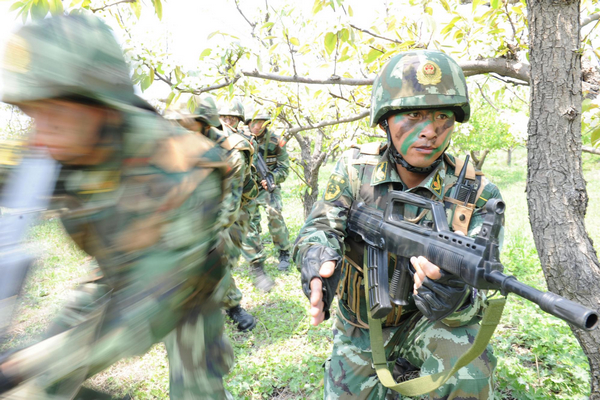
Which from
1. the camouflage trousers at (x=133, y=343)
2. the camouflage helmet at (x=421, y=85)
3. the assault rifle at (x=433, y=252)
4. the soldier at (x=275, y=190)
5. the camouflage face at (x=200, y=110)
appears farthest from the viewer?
the soldier at (x=275, y=190)

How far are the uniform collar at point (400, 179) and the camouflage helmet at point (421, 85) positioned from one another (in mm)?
272

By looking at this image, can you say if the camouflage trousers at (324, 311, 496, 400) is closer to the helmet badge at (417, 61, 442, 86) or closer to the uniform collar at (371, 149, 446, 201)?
the uniform collar at (371, 149, 446, 201)

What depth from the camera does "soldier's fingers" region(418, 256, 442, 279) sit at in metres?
1.72

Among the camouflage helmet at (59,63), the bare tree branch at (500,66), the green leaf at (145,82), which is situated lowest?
the green leaf at (145,82)


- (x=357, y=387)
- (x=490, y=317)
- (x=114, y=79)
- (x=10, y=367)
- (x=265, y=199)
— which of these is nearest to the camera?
(x=10, y=367)

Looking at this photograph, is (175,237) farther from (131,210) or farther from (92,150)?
(92,150)

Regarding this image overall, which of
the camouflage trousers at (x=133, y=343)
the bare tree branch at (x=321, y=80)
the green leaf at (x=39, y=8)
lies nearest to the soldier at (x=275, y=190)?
the bare tree branch at (x=321, y=80)

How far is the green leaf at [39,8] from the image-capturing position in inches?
59.2

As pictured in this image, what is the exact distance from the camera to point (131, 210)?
3.43ft

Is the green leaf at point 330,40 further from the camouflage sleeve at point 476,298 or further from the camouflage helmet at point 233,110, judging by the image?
the camouflage helmet at point 233,110

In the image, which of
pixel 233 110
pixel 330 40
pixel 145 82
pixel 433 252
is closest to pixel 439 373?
pixel 433 252

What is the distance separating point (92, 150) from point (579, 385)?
307cm

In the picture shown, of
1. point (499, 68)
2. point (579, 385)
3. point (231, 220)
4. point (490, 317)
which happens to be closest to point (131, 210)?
point (231, 220)

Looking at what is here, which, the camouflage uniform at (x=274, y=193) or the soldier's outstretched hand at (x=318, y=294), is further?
the camouflage uniform at (x=274, y=193)
